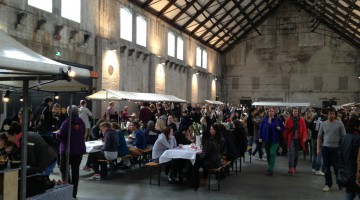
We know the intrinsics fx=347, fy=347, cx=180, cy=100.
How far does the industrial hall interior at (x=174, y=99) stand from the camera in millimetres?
4879

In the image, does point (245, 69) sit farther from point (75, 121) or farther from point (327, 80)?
point (75, 121)

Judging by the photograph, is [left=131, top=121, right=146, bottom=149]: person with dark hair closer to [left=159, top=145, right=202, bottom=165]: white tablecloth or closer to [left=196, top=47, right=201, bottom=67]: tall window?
[left=159, top=145, right=202, bottom=165]: white tablecloth

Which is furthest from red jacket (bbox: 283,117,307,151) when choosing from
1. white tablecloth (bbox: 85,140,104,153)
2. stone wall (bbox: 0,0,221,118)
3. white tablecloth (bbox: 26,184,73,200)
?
stone wall (bbox: 0,0,221,118)

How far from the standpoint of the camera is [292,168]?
9133 millimetres

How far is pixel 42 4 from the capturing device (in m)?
13.0

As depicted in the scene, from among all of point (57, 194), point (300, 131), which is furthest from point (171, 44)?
point (57, 194)

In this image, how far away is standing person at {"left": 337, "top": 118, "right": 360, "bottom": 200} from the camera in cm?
443

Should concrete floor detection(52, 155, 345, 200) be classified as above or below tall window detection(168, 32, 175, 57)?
below

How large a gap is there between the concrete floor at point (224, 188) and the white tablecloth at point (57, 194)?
130cm

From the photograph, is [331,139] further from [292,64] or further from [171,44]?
[292,64]

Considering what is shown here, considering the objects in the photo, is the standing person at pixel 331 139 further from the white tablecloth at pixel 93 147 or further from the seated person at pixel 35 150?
the seated person at pixel 35 150

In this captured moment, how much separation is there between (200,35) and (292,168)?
21069mm

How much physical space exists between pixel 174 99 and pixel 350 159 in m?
16.8

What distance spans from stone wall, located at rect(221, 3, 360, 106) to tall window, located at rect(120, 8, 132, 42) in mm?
17613
